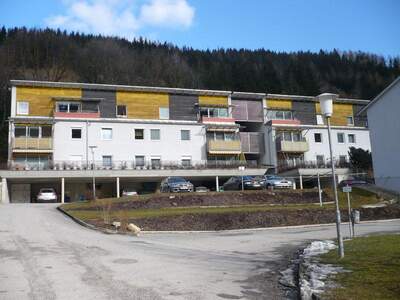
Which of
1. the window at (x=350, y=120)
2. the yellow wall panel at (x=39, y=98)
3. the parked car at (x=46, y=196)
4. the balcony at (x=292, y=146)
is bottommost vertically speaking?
the parked car at (x=46, y=196)

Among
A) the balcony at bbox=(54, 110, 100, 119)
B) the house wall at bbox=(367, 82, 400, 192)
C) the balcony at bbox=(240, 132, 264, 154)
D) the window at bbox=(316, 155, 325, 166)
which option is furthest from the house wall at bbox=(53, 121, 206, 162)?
the house wall at bbox=(367, 82, 400, 192)

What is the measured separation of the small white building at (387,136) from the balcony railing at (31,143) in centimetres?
3218

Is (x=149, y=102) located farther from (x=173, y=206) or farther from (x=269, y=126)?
(x=173, y=206)

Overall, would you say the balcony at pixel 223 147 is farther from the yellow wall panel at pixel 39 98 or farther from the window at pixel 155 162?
the yellow wall panel at pixel 39 98

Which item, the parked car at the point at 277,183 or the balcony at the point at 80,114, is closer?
the parked car at the point at 277,183

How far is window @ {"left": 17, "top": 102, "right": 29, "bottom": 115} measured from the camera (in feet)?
172

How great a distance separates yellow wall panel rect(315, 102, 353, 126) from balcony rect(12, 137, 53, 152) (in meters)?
35.5

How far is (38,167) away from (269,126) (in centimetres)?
2799

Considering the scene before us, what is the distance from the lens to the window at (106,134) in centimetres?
5407

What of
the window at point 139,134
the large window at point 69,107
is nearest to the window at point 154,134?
the window at point 139,134

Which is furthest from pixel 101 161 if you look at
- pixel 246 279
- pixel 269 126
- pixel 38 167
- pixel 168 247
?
pixel 246 279

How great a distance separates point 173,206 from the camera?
31.5 meters

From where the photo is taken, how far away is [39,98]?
5353 cm

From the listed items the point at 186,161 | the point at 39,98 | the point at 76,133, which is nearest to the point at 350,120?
the point at 186,161
